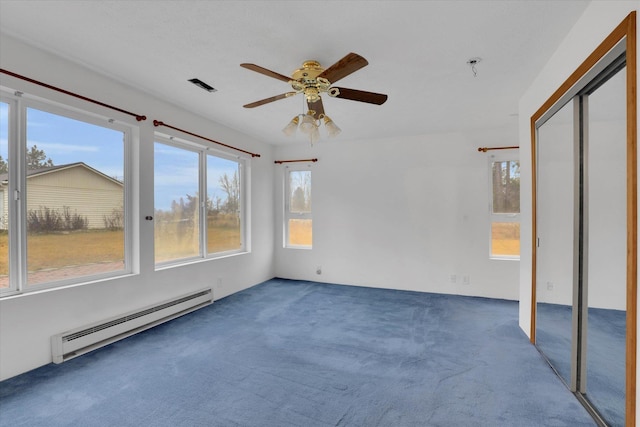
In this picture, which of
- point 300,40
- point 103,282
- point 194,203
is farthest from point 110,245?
point 300,40

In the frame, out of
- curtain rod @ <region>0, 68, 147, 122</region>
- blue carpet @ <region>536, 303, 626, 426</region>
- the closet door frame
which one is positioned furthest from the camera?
curtain rod @ <region>0, 68, 147, 122</region>

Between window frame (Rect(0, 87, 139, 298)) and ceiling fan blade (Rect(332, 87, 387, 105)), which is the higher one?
ceiling fan blade (Rect(332, 87, 387, 105))

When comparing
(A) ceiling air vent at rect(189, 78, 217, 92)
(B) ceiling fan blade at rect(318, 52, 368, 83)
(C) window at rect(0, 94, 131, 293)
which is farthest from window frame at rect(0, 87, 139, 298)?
(B) ceiling fan blade at rect(318, 52, 368, 83)

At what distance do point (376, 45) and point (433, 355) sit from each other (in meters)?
2.55

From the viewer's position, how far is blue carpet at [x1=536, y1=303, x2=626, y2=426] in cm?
158

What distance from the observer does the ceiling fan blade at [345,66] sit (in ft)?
6.15

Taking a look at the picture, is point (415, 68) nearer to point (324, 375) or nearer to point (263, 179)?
point (324, 375)

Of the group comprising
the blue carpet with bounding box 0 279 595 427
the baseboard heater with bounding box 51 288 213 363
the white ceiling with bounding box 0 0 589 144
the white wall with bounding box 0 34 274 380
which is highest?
the white ceiling with bounding box 0 0 589 144

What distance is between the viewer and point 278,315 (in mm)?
3713

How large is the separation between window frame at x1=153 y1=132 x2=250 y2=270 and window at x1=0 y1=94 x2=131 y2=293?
509 millimetres

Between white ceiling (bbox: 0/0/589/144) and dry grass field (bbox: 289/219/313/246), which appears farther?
dry grass field (bbox: 289/219/313/246)

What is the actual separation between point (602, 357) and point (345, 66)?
2.32 m

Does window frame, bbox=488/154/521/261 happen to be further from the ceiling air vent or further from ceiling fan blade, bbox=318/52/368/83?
the ceiling air vent

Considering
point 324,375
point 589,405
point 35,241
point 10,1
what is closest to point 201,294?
point 35,241
